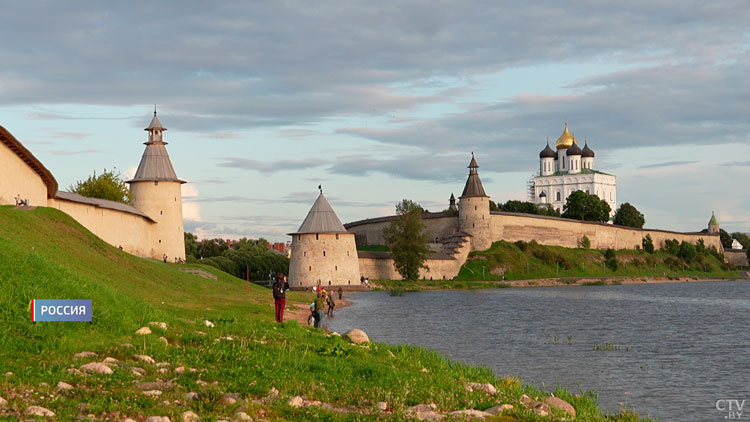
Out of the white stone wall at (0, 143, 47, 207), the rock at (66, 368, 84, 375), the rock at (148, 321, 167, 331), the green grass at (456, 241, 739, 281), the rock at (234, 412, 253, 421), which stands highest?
the white stone wall at (0, 143, 47, 207)

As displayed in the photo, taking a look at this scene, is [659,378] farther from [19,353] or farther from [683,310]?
[683,310]

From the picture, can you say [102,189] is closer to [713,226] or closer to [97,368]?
[97,368]

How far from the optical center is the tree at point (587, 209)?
9612cm

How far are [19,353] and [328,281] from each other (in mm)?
47948

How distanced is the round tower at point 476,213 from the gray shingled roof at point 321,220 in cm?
1926

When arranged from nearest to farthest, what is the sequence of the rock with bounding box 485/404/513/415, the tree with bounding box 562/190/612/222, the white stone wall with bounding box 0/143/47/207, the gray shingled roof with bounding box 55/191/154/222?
the rock with bounding box 485/404/513/415
the white stone wall with bounding box 0/143/47/207
the gray shingled roof with bounding box 55/191/154/222
the tree with bounding box 562/190/612/222

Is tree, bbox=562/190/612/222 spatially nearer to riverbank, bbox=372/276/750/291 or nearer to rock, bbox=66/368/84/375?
riverbank, bbox=372/276/750/291

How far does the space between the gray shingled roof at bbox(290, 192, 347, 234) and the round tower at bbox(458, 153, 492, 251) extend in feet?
63.2

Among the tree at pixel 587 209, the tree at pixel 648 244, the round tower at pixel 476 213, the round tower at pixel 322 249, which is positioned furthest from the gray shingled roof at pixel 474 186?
the tree at pixel 648 244

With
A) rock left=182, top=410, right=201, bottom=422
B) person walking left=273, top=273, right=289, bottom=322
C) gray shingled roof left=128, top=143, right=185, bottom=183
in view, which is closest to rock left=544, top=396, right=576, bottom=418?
rock left=182, top=410, right=201, bottom=422

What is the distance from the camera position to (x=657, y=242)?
313 ft

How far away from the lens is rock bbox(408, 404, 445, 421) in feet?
26.2

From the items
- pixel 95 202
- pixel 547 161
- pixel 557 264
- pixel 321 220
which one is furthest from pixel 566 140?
pixel 95 202

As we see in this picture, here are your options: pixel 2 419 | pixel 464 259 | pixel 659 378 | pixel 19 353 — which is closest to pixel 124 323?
pixel 19 353
